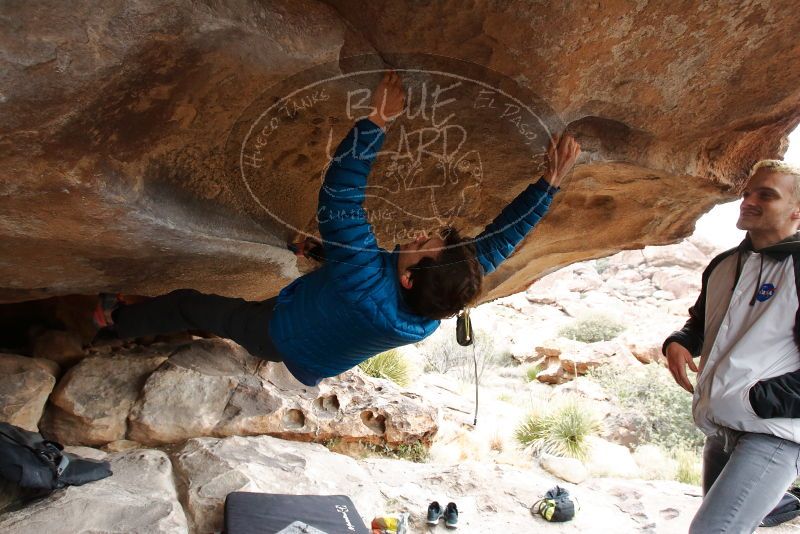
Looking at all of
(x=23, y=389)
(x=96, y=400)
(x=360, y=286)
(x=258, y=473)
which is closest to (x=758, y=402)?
(x=360, y=286)

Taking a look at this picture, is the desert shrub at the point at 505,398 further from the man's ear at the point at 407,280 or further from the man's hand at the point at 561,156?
the man's ear at the point at 407,280

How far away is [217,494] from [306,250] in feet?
4.18

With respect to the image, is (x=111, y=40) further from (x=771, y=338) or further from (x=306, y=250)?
(x=771, y=338)

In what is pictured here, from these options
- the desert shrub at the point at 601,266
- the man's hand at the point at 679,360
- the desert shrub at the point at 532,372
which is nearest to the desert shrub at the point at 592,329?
the desert shrub at the point at 532,372

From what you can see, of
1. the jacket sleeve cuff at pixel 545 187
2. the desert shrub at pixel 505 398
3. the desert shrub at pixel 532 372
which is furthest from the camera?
the desert shrub at pixel 532 372

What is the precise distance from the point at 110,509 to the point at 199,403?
1129 millimetres

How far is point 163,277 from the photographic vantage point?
2.86 m

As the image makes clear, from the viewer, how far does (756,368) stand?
1.99 metres

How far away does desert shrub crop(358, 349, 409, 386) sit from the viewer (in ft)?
24.8

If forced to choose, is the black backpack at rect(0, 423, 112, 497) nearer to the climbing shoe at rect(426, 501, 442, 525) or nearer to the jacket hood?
the climbing shoe at rect(426, 501, 442, 525)

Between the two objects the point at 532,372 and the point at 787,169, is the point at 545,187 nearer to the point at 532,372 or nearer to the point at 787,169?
the point at 787,169

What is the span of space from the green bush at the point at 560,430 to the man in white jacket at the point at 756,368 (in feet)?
18.3

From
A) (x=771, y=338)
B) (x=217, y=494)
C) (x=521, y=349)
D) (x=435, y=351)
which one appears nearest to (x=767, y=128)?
(x=771, y=338)

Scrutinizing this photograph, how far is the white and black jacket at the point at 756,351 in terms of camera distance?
75.9 inches
